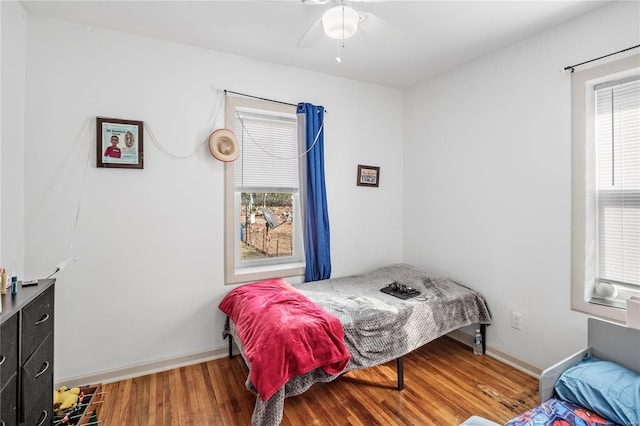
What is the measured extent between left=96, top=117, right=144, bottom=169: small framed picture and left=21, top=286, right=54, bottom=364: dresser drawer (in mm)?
991

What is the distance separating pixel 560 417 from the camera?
1579mm

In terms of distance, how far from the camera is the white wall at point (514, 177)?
2225 mm

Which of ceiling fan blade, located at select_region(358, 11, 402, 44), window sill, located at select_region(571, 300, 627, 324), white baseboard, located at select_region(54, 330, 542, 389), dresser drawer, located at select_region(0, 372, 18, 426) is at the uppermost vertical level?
ceiling fan blade, located at select_region(358, 11, 402, 44)

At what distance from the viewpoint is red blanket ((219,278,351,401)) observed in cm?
170

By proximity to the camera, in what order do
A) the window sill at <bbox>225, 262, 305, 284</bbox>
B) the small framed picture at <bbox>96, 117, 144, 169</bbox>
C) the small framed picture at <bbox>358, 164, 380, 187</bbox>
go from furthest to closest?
1. the small framed picture at <bbox>358, 164, 380, 187</bbox>
2. the window sill at <bbox>225, 262, 305, 284</bbox>
3. the small framed picture at <bbox>96, 117, 144, 169</bbox>

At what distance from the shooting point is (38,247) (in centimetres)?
215

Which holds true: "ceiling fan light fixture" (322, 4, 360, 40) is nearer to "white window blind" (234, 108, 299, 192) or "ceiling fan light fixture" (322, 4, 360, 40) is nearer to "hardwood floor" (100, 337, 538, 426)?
"white window blind" (234, 108, 299, 192)

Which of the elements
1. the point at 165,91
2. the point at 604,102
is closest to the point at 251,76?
the point at 165,91

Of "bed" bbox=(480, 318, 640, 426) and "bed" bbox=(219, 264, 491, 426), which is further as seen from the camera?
"bed" bbox=(219, 264, 491, 426)

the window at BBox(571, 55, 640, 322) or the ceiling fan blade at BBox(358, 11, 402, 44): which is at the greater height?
the ceiling fan blade at BBox(358, 11, 402, 44)

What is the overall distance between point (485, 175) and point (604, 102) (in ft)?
2.96

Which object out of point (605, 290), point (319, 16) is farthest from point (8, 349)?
point (605, 290)

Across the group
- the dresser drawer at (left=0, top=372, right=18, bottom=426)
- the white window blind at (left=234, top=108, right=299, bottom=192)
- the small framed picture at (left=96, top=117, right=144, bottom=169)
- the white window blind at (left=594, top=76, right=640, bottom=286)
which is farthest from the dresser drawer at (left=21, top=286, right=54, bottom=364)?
the white window blind at (left=594, top=76, right=640, bottom=286)

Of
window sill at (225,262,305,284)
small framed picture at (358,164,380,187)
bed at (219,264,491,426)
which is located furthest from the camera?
small framed picture at (358,164,380,187)
